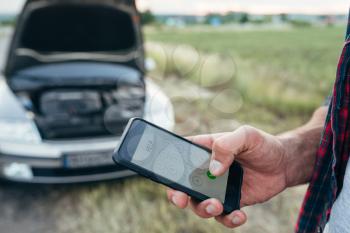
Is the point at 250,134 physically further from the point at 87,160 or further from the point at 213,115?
the point at 213,115

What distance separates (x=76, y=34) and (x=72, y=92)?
4.07ft

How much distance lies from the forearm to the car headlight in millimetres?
2065

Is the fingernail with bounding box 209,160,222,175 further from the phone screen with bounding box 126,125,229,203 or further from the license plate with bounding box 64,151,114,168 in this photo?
the license plate with bounding box 64,151,114,168

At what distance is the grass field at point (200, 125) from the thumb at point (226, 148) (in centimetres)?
149

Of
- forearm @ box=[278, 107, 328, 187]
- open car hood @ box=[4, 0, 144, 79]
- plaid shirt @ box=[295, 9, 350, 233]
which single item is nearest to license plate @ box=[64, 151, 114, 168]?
open car hood @ box=[4, 0, 144, 79]

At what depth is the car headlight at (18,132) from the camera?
2.79 metres

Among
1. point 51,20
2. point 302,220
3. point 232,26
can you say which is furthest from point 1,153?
point 232,26

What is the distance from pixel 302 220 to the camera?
1.19 meters

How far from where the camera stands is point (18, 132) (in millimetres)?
2820

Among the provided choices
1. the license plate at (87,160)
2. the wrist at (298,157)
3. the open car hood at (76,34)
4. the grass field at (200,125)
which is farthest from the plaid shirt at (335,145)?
Answer: the open car hood at (76,34)

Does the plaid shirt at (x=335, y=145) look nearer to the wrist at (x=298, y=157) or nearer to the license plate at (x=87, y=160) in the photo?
the wrist at (x=298, y=157)

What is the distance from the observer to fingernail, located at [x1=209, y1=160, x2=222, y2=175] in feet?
3.61

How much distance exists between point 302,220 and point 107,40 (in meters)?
3.71

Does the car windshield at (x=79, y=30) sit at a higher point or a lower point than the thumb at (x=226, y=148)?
lower
